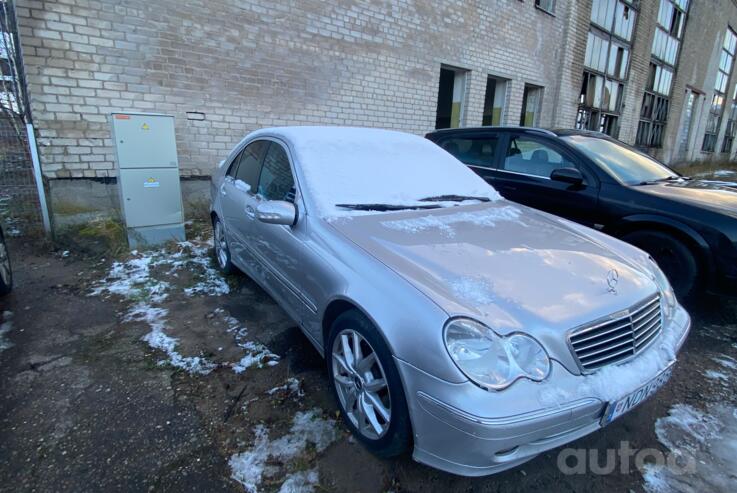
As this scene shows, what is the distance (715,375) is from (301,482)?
284 centimetres

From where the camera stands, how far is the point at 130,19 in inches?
207

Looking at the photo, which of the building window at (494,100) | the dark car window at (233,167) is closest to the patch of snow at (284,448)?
the dark car window at (233,167)

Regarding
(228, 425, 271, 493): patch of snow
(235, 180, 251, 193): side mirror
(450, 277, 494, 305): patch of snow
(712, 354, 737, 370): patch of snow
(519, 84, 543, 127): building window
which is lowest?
(712, 354, 737, 370): patch of snow

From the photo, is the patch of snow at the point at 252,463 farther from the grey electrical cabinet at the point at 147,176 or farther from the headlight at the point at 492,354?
the grey electrical cabinet at the point at 147,176

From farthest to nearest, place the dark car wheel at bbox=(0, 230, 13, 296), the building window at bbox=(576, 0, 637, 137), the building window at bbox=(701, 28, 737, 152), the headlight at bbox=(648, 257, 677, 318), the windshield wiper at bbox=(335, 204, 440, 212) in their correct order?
the building window at bbox=(701, 28, 737, 152) < the building window at bbox=(576, 0, 637, 137) < the dark car wheel at bbox=(0, 230, 13, 296) < the windshield wiper at bbox=(335, 204, 440, 212) < the headlight at bbox=(648, 257, 677, 318)

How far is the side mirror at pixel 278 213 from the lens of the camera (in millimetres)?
2382

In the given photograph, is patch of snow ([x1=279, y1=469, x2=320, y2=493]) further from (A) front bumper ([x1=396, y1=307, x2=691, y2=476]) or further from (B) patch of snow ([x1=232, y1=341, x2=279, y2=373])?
(B) patch of snow ([x1=232, y1=341, x2=279, y2=373])

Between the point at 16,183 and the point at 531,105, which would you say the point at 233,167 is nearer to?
the point at 16,183

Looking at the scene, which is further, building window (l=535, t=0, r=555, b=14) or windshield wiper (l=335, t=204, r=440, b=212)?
building window (l=535, t=0, r=555, b=14)

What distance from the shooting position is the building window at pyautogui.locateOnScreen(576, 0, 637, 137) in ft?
40.9

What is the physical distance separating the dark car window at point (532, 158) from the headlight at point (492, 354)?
3130 mm

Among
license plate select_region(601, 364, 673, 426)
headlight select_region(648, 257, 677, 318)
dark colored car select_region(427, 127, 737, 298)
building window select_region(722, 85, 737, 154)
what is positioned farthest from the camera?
building window select_region(722, 85, 737, 154)

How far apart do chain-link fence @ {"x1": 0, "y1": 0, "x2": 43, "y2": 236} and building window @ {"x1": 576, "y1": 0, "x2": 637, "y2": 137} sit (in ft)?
44.5

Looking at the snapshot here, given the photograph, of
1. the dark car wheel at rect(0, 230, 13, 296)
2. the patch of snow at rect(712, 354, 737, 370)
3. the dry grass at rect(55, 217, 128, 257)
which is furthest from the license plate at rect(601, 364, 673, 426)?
the dry grass at rect(55, 217, 128, 257)
